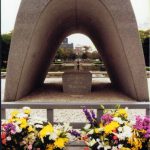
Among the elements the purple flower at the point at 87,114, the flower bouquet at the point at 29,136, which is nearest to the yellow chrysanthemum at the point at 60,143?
the flower bouquet at the point at 29,136

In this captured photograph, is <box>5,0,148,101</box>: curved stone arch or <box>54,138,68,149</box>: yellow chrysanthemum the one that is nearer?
<box>54,138,68,149</box>: yellow chrysanthemum

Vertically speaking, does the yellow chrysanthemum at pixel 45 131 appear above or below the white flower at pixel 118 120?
below

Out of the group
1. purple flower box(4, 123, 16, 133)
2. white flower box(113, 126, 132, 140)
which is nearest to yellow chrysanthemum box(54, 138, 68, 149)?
purple flower box(4, 123, 16, 133)

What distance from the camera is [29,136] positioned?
3633 mm

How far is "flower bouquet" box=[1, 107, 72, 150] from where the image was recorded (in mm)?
3553

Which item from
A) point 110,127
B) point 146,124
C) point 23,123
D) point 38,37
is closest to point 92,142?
point 110,127

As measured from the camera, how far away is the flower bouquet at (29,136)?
11.7 feet

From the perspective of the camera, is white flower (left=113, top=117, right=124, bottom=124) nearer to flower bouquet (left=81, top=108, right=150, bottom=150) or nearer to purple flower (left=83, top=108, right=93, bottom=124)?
flower bouquet (left=81, top=108, right=150, bottom=150)

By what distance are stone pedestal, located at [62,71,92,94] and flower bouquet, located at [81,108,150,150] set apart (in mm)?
9509

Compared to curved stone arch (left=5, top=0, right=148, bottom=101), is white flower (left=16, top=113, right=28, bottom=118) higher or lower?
lower

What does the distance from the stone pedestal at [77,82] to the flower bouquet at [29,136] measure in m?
9.60

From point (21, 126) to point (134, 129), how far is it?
116 cm

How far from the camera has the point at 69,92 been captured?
13391 mm

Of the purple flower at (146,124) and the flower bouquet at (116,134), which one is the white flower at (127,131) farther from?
the purple flower at (146,124)
